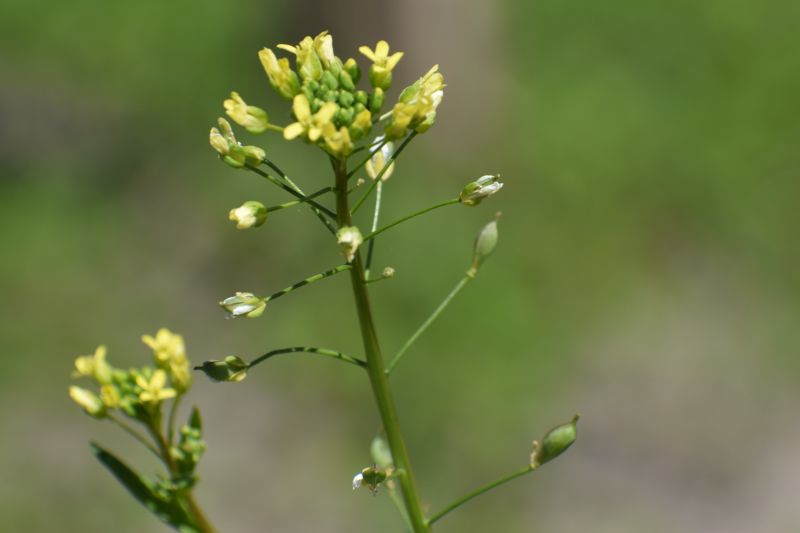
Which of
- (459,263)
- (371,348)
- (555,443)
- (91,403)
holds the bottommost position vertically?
(555,443)

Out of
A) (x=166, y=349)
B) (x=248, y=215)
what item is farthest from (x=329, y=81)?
(x=166, y=349)

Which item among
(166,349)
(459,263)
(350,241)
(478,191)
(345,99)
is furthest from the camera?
(459,263)

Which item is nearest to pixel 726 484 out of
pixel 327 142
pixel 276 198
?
pixel 276 198

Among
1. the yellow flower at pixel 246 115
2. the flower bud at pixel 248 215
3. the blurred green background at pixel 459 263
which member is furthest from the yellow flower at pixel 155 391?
the blurred green background at pixel 459 263

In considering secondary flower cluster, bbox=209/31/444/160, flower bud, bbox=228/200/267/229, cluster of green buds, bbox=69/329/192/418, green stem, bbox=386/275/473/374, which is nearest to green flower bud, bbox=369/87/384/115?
secondary flower cluster, bbox=209/31/444/160

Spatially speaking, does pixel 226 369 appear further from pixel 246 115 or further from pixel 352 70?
pixel 352 70

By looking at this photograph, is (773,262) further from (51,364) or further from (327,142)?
(327,142)

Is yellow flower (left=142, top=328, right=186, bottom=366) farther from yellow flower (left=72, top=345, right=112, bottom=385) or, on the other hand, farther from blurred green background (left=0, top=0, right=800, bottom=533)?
blurred green background (left=0, top=0, right=800, bottom=533)
